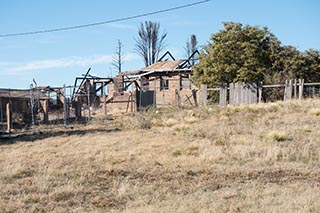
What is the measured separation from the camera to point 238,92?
24.6 m

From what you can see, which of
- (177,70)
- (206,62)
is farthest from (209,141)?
(177,70)

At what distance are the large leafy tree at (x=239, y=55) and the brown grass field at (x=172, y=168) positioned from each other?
10932 mm

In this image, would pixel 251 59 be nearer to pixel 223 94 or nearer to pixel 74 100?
pixel 223 94

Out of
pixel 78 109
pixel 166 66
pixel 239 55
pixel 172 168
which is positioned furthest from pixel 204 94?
pixel 172 168

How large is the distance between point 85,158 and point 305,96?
16.1 metres

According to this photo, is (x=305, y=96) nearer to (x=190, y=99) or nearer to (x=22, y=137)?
(x=190, y=99)

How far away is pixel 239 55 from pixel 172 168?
20.2m

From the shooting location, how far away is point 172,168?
9141 mm

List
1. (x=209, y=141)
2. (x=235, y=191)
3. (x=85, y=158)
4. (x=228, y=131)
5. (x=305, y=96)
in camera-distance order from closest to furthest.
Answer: (x=235, y=191), (x=85, y=158), (x=209, y=141), (x=228, y=131), (x=305, y=96)

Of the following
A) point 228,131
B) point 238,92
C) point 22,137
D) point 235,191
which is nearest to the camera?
point 235,191

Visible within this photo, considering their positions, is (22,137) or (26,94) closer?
(22,137)

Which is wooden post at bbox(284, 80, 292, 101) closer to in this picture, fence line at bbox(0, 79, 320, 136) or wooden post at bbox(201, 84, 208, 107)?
fence line at bbox(0, 79, 320, 136)

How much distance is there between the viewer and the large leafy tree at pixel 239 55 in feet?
88.6

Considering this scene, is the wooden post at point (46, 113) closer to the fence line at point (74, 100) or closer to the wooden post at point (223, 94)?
the fence line at point (74, 100)
